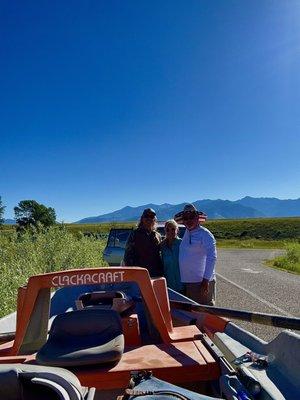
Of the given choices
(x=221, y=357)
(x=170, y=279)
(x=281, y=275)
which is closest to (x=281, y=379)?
(x=221, y=357)

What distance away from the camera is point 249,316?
158 inches

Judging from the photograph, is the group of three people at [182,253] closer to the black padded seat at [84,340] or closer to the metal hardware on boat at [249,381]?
the black padded seat at [84,340]

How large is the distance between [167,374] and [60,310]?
315 cm

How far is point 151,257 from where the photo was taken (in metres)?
6.24

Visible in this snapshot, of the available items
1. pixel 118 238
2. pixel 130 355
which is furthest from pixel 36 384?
pixel 118 238

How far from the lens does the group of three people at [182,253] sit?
235 inches

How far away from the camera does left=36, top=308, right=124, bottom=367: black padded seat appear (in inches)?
119

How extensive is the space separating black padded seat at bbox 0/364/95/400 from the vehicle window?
12.5m

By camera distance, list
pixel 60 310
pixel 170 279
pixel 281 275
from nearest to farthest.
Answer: pixel 60 310
pixel 170 279
pixel 281 275

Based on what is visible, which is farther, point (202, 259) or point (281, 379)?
point (202, 259)

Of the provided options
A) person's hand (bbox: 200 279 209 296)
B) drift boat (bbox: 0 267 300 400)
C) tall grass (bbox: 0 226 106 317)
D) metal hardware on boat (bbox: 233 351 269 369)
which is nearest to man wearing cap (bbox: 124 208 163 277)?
person's hand (bbox: 200 279 209 296)

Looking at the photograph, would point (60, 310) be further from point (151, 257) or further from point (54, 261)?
point (54, 261)

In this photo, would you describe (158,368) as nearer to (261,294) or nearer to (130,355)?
(130,355)

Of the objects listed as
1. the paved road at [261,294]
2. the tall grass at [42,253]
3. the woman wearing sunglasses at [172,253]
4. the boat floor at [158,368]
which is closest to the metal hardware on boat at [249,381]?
the boat floor at [158,368]
